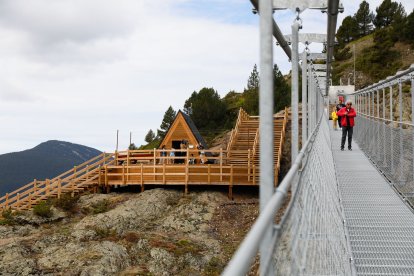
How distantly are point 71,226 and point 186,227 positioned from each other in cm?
507

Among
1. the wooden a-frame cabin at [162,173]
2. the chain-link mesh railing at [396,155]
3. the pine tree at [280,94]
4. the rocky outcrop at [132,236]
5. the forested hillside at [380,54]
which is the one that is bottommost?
the rocky outcrop at [132,236]

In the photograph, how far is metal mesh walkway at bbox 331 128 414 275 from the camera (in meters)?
8.50

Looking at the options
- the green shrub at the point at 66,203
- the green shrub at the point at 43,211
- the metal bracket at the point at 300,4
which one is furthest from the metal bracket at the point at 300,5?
the green shrub at the point at 66,203

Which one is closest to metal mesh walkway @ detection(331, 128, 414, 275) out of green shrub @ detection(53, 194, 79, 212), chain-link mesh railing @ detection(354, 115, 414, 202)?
chain-link mesh railing @ detection(354, 115, 414, 202)

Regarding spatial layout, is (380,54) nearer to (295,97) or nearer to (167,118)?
(167,118)

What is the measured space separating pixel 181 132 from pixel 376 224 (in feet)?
83.4

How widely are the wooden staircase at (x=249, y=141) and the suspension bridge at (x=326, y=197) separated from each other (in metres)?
8.91

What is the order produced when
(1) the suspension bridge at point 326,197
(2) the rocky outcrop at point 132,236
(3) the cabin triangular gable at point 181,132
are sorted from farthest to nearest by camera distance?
(3) the cabin triangular gable at point 181,132 → (2) the rocky outcrop at point 132,236 → (1) the suspension bridge at point 326,197

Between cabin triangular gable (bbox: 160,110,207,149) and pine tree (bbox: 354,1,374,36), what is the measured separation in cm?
8087

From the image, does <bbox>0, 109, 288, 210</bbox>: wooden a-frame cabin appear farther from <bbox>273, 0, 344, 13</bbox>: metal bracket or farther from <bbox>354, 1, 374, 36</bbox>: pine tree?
<bbox>354, 1, 374, 36</bbox>: pine tree

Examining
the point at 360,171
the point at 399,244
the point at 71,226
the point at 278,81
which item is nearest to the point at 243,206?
the point at 71,226

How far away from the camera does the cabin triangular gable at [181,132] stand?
34.6 m

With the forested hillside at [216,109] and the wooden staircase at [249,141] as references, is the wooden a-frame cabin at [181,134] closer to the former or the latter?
the wooden staircase at [249,141]

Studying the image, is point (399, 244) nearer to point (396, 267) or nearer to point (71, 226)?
point (396, 267)
